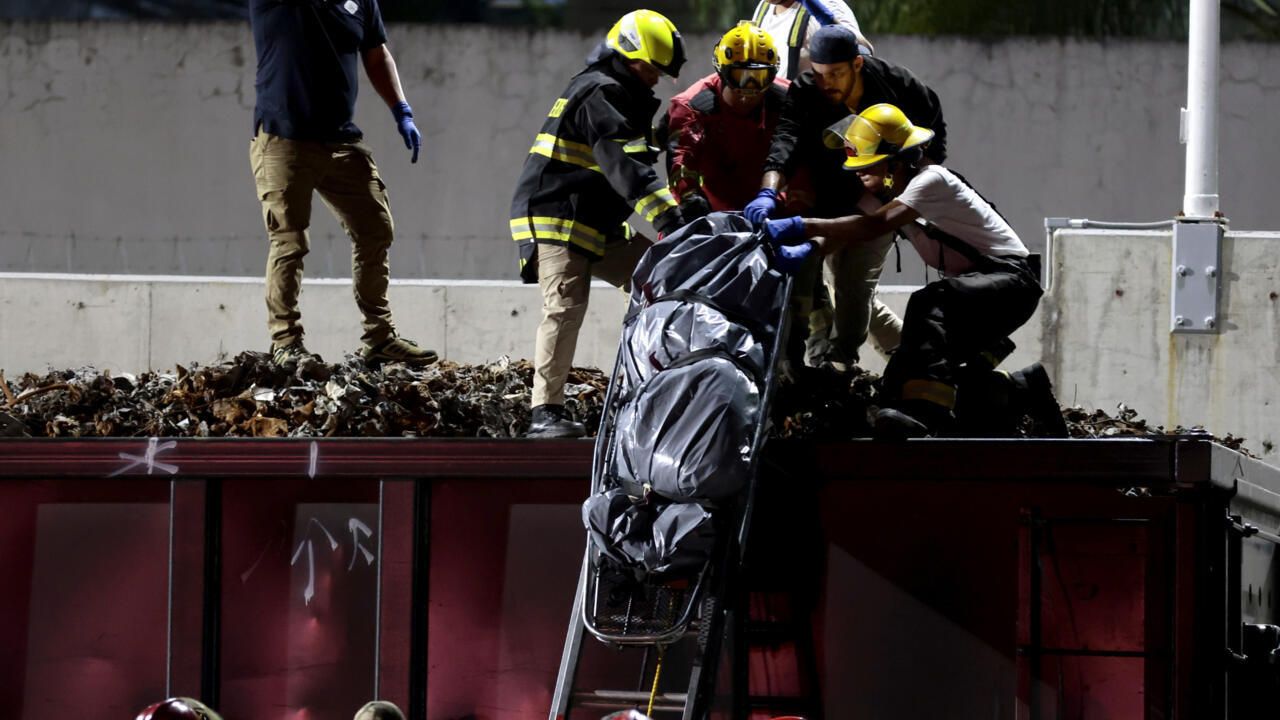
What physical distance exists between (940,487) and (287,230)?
2893mm

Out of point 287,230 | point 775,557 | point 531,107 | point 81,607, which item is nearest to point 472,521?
point 775,557

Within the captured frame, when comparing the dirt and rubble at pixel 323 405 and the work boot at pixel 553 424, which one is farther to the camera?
the dirt and rubble at pixel 323 405

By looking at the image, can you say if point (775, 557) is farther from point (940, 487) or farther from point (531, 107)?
point (531, 107)

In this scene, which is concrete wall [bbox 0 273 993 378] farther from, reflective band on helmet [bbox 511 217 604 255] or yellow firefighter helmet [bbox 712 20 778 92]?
yellow firefighter helmet [bbox 712 20 778 92]

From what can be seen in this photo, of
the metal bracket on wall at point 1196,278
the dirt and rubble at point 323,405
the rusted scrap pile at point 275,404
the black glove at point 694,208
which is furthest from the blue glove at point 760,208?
the metal bracket on wall at point 1196,278

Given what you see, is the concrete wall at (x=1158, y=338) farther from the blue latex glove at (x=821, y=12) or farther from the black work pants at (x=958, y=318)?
the black work pants at (x=958, y=318)

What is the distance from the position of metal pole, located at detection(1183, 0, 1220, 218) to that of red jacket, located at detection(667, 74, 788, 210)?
3.37 metres

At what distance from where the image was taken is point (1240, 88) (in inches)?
415

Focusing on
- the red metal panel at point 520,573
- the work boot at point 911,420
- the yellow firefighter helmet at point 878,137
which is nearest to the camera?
the red metal panel at point 520,573

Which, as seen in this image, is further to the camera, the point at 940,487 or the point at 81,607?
the point at 81,607

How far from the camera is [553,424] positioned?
5242mm

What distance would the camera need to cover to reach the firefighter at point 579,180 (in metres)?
5.38

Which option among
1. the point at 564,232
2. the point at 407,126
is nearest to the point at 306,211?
the point at 407,126

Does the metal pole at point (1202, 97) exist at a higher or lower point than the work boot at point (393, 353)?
higher
